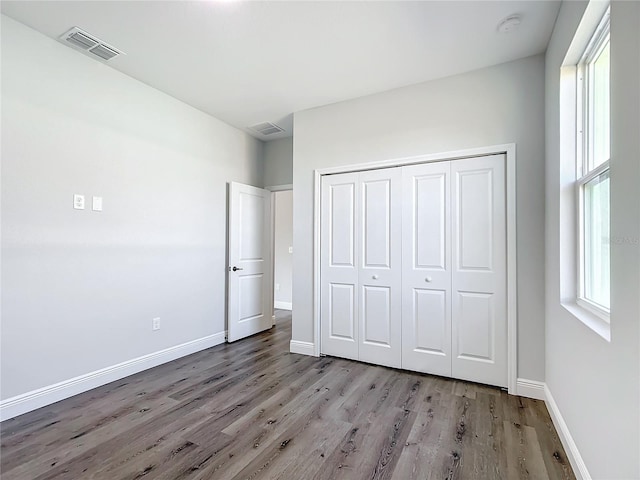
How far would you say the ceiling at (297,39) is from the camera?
2146 mm

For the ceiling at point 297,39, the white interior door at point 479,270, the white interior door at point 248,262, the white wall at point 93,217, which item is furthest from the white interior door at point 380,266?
the white wall at point 93,217

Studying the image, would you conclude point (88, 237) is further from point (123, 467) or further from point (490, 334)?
point (490, 334)

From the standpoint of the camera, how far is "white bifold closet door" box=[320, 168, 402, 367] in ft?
10.3

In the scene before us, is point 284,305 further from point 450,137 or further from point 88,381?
point 450,137

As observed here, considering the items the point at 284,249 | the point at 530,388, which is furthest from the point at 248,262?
the point at 530,388

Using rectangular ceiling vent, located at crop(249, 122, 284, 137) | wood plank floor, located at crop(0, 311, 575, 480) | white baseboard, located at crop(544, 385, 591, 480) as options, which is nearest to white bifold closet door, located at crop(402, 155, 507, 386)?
wood plank floor, located at crop(0, 311, 575, 480)

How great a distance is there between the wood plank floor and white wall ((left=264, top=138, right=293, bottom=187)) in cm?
264

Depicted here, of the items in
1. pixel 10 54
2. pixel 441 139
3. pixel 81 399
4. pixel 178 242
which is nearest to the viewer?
pixel 10 54

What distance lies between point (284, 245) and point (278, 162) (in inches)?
87.4

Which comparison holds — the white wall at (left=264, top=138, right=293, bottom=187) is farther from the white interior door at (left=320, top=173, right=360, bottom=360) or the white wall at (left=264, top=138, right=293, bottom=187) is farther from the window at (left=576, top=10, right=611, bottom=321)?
the window at (left=576, top=10, right=611, bottom=321)

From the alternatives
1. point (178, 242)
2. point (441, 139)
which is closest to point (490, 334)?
point (441, 139)

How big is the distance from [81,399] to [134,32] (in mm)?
2800

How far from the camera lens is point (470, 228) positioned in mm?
2814

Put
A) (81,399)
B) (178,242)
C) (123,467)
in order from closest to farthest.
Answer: (123,467)
(81,399)
(178,242)
